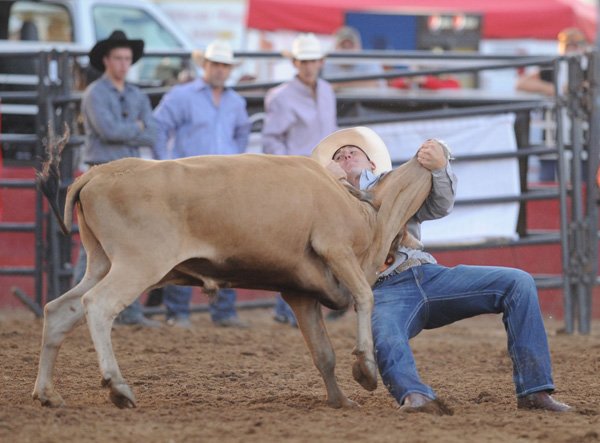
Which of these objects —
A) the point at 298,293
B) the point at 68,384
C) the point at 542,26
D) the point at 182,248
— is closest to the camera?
the point at 182,248

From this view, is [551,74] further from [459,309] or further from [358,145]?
[459,309]

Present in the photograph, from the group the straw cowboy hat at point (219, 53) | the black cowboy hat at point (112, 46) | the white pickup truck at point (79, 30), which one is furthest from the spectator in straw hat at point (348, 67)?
the black cowboy hat at point (112, 46)

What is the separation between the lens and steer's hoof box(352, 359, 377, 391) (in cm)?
466

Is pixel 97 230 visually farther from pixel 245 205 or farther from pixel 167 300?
pixel 167 300

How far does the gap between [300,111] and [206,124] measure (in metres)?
0.69

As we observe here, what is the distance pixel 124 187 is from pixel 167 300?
14.0 ft

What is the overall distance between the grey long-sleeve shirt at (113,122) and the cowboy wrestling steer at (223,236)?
10.3ft

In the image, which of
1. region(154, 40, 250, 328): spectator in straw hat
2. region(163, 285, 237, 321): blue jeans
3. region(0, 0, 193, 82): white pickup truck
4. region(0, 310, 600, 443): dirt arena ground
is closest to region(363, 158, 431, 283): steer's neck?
region(0, 310, 600, 443): dirt arena ground

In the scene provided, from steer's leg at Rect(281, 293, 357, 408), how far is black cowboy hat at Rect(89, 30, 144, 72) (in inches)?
146

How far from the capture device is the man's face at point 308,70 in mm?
8867

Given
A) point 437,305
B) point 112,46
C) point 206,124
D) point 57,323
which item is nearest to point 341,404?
point 437,305

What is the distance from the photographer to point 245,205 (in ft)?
15.4

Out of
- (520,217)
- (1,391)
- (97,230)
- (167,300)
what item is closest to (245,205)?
(97,230)

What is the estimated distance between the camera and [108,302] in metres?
4.59
